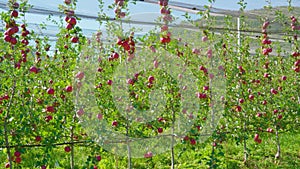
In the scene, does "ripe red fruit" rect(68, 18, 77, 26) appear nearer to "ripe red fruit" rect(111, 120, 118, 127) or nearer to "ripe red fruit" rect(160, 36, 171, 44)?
"ripe red fruit" rect(160, 36, 171, 44)

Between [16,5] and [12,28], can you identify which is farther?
[16,5]

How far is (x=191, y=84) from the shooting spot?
4.85 m

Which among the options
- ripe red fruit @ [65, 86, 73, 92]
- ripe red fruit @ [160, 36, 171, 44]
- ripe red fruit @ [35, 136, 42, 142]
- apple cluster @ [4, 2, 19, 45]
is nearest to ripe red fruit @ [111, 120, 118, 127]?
ripe red fruit @ [65, 86, 73, 92]

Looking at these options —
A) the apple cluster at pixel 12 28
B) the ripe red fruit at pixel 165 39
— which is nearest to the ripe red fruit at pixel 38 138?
the apple cluster at pixel 12 28

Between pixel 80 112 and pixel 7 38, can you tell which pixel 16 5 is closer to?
pixel 7 38

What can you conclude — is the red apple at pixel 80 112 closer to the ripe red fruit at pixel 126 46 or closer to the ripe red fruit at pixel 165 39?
the ripe red fruit at pixel 126 46

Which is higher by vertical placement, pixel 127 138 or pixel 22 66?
pixel 22 66

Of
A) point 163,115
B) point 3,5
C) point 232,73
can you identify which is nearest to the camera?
point 163,115

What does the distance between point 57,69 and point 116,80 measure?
714 mm

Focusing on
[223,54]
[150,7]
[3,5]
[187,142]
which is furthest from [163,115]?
[3,5]

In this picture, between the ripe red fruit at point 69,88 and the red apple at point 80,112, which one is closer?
the ripe red fruit at point 69,88

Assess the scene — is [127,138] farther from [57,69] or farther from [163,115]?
[57,69]

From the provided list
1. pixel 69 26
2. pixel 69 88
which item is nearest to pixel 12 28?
pixel 69 26

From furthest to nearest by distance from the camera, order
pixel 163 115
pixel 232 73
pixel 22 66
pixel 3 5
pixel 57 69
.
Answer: pixel 3 5 < pixel 232 73 < pixel 163 115 < pixel 57 69 < pixel 22 66
